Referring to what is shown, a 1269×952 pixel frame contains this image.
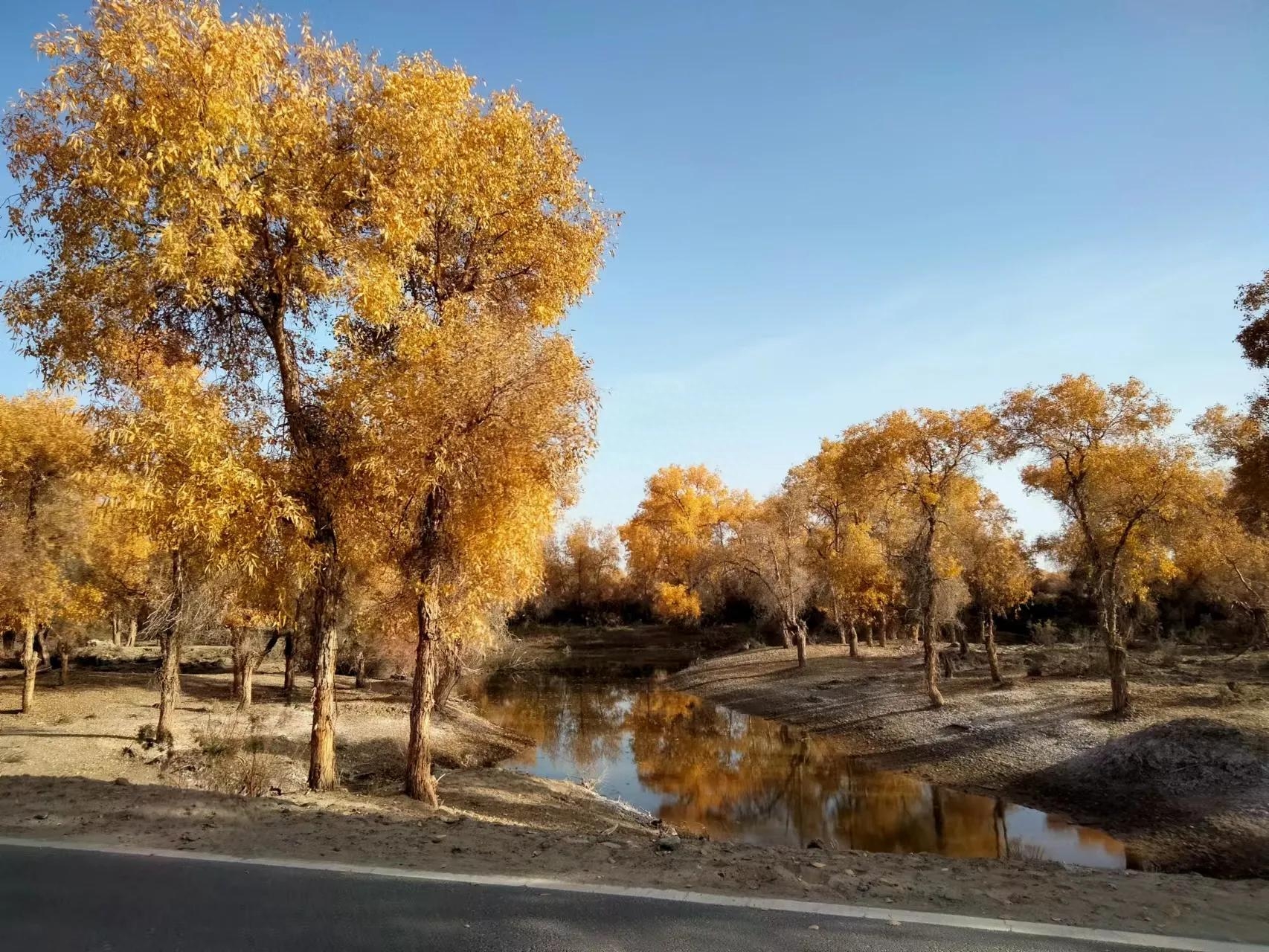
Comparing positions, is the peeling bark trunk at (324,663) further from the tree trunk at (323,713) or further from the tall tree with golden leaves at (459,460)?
the tall tree with golden leaves at (459,460)

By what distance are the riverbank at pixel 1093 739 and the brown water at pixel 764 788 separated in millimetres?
939

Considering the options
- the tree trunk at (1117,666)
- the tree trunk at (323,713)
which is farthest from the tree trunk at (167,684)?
the tree trunk at (1117,666)

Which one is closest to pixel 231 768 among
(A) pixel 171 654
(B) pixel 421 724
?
(B) pixel 421 724

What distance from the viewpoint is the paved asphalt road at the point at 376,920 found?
195 inches

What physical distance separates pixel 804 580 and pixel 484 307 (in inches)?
1364

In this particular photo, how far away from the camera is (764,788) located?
20484 mm

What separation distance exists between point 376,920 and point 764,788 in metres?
16.9

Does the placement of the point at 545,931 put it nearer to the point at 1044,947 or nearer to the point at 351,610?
the point at 1044,947

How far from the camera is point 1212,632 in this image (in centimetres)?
4091

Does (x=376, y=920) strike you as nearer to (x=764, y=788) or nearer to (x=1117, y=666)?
(x=764, y=788)

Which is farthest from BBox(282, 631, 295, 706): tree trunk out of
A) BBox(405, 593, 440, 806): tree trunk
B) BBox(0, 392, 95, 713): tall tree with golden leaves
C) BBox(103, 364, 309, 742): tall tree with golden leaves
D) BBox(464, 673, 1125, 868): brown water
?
BBox(103, 364, 309, 742): tall tree with golden leaves

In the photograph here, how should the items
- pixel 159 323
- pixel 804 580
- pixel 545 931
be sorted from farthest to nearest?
pixel 804 580
pixel 159 323
pixel 545 931

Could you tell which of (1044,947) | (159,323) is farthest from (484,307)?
(1044,947)

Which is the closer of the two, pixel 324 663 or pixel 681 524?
pixel 324 663
